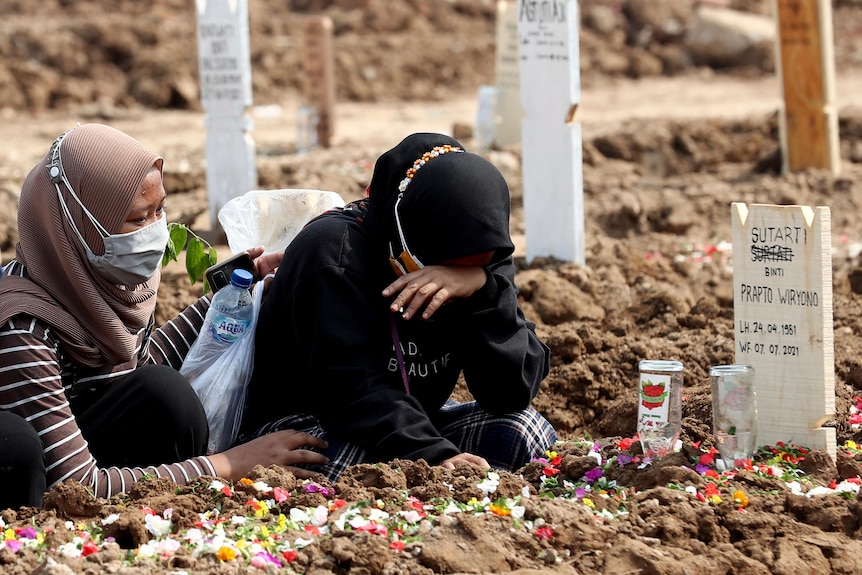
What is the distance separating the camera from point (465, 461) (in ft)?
11.2

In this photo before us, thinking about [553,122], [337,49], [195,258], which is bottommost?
[195,258]

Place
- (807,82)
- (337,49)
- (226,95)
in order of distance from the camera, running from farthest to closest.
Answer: (337,49)
(807,82)
(226,95)

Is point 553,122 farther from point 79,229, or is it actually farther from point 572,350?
point 79,229

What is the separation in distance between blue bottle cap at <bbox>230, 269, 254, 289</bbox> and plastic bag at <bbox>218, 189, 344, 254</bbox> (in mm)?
489

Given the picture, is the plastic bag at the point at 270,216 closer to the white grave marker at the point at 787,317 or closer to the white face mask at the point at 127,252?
the white face mask at the point at 127,252

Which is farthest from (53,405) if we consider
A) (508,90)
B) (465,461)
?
(508,90)

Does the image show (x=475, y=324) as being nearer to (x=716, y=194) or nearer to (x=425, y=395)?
(x=425, y=395)

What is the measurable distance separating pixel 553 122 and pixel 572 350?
184 cm

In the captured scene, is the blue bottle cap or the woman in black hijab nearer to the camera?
the woman in black hijab

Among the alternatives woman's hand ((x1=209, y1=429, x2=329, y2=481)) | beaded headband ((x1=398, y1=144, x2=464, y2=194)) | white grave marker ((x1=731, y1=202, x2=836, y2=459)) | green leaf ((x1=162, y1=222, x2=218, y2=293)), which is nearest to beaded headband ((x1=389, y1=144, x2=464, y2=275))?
beaded headband ((x1=398, y1=144, x2=464, y2=194))

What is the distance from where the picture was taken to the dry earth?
293cm

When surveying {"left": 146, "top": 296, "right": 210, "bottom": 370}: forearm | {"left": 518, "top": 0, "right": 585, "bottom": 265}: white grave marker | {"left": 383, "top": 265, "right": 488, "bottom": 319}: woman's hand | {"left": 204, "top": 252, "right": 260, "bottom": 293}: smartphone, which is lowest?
{"left": 146, "top": 296, "right": 210, "bottom": 370}: forearm

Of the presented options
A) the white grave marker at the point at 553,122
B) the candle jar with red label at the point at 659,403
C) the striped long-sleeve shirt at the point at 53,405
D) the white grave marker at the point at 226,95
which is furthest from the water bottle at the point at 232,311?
the white grave marker at the point at 226,95

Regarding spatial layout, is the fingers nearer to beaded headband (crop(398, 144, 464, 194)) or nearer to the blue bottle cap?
the blue bottle cap
